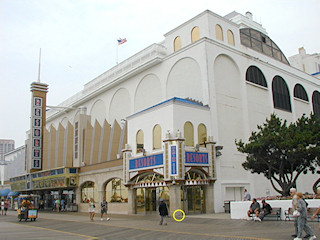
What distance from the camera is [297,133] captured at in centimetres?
2228

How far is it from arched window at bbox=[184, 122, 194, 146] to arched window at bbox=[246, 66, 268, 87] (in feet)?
36.9

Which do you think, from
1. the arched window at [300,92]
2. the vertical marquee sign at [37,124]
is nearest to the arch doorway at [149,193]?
the vertical marquee sign at [37,124]

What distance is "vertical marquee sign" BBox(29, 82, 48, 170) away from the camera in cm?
4722

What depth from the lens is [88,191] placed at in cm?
3772

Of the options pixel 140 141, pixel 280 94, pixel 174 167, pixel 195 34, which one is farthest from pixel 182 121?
pixel 280 94

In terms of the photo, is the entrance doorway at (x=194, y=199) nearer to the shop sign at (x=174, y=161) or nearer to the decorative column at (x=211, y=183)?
the decorative column at (x=211, y=183)

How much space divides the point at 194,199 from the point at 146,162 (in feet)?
16.1

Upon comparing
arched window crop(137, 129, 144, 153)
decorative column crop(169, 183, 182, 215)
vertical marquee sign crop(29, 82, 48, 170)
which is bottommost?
decorative column crop(169, 183, 182, 215)

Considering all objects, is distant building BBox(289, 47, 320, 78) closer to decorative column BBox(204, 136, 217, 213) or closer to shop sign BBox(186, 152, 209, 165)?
decorative column BBox(204, 136, 217, 213)

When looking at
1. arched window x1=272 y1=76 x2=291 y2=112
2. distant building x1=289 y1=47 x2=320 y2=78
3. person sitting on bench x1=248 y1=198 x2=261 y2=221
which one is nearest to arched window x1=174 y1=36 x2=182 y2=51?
arched window x1=272 y1=76 x2=291 y2=112

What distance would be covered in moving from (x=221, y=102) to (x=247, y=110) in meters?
3.89

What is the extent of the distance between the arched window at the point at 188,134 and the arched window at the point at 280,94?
49.2ft

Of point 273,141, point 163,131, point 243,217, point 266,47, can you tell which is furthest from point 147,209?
point 266,47

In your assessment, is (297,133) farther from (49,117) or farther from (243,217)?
(49,117)
